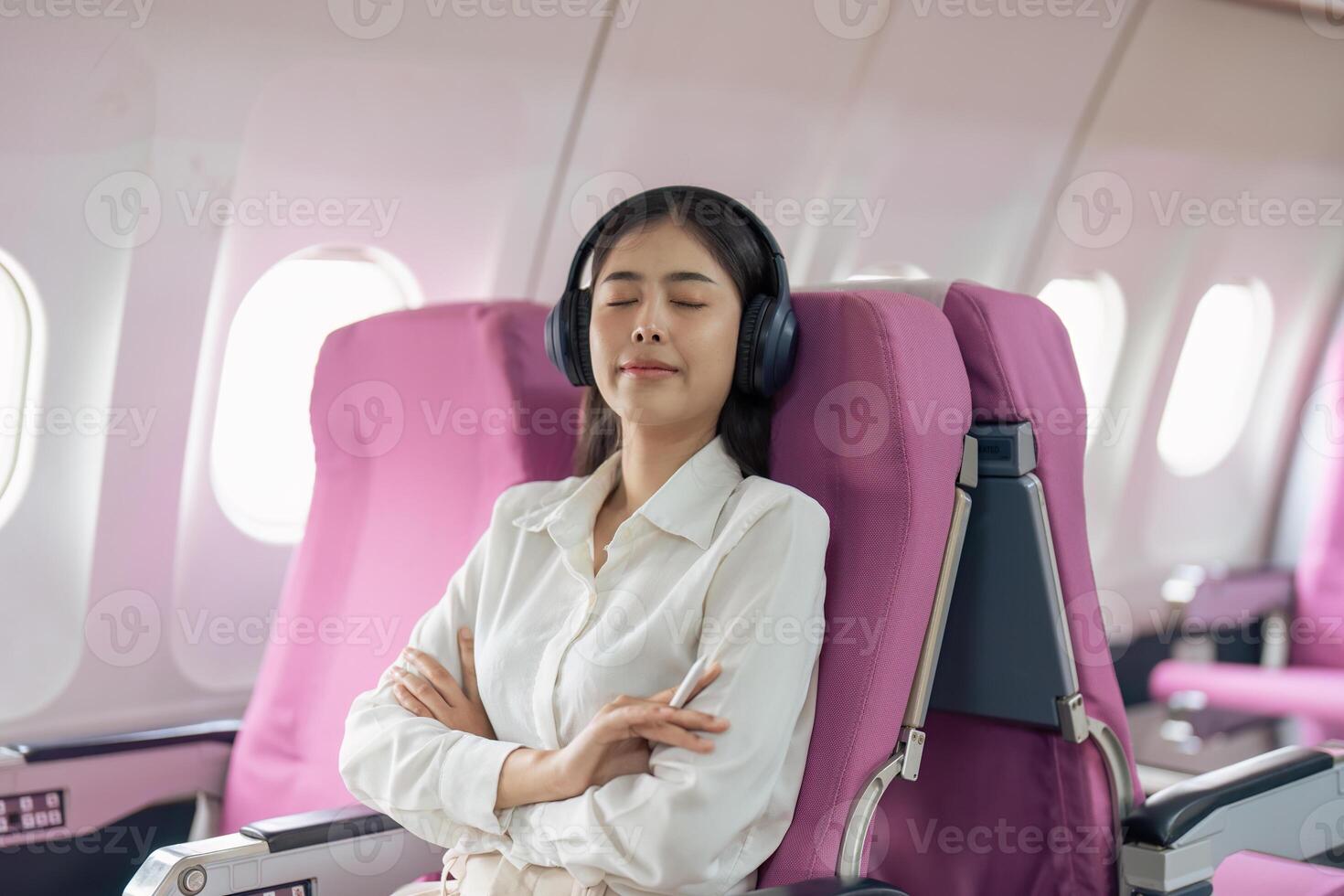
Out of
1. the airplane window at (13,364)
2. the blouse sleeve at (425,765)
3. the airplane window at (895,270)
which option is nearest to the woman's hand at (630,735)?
the blouse sleeve at (425,765)

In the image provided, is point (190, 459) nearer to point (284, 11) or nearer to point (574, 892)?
point (284, 11)

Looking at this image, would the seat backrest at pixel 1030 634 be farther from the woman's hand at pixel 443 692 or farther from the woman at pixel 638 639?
the woman's hand at pixel 443 692

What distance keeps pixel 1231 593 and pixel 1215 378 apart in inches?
61.6

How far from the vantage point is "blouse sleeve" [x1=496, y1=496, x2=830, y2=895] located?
5.82 ft

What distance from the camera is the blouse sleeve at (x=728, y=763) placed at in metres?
1.77

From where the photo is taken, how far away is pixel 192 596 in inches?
134

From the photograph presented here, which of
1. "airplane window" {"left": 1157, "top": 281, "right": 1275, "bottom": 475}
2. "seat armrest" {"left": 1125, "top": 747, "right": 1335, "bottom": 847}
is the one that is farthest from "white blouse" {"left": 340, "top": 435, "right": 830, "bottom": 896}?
"airplane window" {"left": 1157, "top": 281, "right": 1275, "bottom": 475}

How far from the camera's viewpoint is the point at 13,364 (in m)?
3.04

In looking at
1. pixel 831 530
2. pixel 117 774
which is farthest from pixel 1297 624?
pixel 117 774

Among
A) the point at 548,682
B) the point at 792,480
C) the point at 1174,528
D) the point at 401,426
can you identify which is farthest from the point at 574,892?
the point at 1174,528

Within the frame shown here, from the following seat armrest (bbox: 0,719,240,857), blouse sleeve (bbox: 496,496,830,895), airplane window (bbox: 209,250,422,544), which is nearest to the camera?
blouse sleeve (bbox: 496,496,830,895)

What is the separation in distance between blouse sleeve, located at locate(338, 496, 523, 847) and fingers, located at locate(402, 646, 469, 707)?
1.1 inches

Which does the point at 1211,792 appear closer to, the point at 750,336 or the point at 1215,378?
the point at 750,336

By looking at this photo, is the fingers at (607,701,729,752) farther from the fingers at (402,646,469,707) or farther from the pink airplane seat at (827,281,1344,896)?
the pink airplane seat at (827,281,1344,896)
